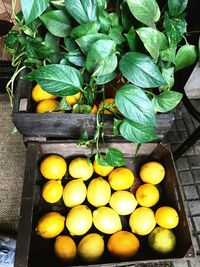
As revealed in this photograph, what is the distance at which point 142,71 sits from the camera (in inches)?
22.9

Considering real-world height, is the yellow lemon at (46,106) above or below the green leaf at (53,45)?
below

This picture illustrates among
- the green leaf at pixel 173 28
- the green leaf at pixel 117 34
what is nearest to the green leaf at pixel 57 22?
the green leaf at pixel 117 34

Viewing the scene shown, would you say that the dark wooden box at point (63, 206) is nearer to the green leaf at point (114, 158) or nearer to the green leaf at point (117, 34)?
the green leaf at point (114, 158)

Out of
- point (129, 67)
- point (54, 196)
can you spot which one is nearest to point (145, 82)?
point (129, 67)

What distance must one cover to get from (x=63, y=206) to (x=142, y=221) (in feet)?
0.77

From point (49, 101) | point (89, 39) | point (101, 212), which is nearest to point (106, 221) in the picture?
point (101, 212)

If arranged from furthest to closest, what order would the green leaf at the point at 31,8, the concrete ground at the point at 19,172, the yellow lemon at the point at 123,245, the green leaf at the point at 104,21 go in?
1. the concrete ground at the point at 19,172
2. the yellow lemon at the point at 123,245
3. the green leaf at the point at 104,21
4. the green leaf at the point at 31,8

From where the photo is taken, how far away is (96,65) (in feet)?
1.90

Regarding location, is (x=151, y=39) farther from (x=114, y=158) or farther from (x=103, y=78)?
(x=114, y=158)

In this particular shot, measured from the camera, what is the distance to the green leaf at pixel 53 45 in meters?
0.67

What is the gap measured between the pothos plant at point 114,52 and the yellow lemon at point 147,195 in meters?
0.15

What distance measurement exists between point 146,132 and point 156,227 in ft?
0.96

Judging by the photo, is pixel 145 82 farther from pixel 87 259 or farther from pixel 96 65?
pixel 87 259

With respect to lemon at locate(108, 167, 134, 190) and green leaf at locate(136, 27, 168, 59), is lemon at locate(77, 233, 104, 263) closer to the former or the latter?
lemon at locate(108, 167, 134, 190)
